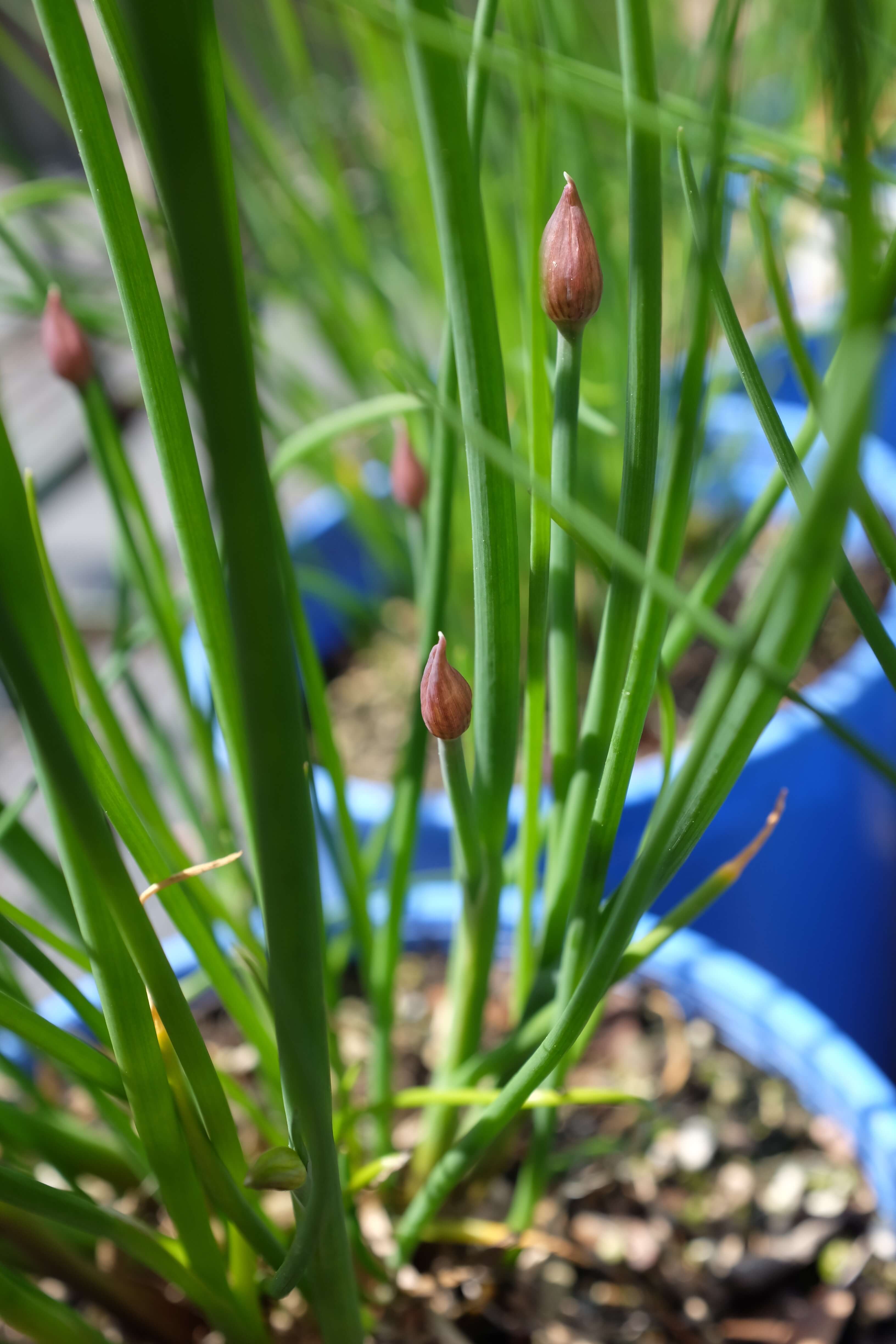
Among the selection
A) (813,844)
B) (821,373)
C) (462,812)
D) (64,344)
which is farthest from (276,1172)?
(821,373)

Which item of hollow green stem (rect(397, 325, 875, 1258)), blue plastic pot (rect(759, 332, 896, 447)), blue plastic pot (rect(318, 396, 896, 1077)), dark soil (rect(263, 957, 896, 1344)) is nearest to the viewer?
hollow green stem (rect(397, 325, 875, 1258))

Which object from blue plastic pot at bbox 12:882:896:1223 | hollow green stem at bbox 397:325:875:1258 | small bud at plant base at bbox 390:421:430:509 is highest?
small bud at plant base at bbox 390:421:430:509

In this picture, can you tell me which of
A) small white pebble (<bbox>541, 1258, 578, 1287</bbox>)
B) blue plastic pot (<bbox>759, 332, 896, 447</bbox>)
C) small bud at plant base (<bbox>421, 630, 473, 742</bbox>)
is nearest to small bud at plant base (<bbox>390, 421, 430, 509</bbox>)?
small bud at plant base (<bbox>421, 630, 473, 742</bbox>)

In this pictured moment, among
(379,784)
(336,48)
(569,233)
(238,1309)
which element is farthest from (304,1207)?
(336,48)

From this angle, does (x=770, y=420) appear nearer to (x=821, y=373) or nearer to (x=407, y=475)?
(x=407, y=475)

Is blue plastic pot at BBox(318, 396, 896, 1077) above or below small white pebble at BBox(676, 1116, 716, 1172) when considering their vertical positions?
above

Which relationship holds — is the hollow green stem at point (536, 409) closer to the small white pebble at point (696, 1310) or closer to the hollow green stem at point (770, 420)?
the hollow green stem at point (770, 420)

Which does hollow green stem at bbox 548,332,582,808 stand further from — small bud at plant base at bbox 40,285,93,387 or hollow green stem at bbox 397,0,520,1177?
small bud at plant base at bbox 40,285,93,387

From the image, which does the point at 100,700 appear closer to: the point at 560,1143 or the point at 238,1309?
the point at 238,1309
